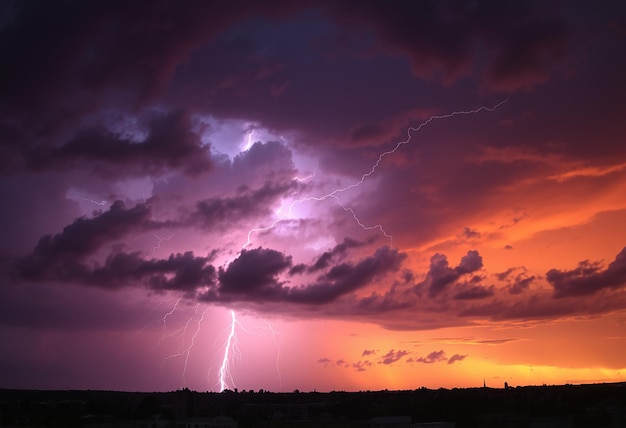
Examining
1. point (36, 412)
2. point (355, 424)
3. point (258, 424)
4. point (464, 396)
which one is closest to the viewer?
point (355, 424)

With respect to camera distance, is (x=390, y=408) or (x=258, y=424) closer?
(x=258, y=424)

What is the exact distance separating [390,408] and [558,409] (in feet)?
76.3

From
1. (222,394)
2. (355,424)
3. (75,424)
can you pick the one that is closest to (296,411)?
(355,424)

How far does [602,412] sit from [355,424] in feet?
82.4

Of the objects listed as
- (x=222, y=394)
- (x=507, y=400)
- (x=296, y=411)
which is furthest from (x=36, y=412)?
(x=222, y=394)

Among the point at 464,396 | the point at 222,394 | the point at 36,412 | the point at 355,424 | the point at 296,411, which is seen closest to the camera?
the point at 355,424

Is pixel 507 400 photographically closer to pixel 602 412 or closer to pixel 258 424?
pixel 602 412

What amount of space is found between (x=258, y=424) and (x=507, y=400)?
3648 cm

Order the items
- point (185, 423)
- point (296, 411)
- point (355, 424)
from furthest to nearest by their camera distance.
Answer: point (296, 411)
point (355, 424)
point (185, 423)

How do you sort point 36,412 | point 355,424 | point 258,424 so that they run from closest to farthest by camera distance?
point 355,424, point 258,424, point 36,412

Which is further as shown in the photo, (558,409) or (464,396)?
(464,396)

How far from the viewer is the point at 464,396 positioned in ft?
338

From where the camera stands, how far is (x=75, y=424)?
73875mm

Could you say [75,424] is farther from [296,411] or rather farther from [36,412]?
[296,411]
